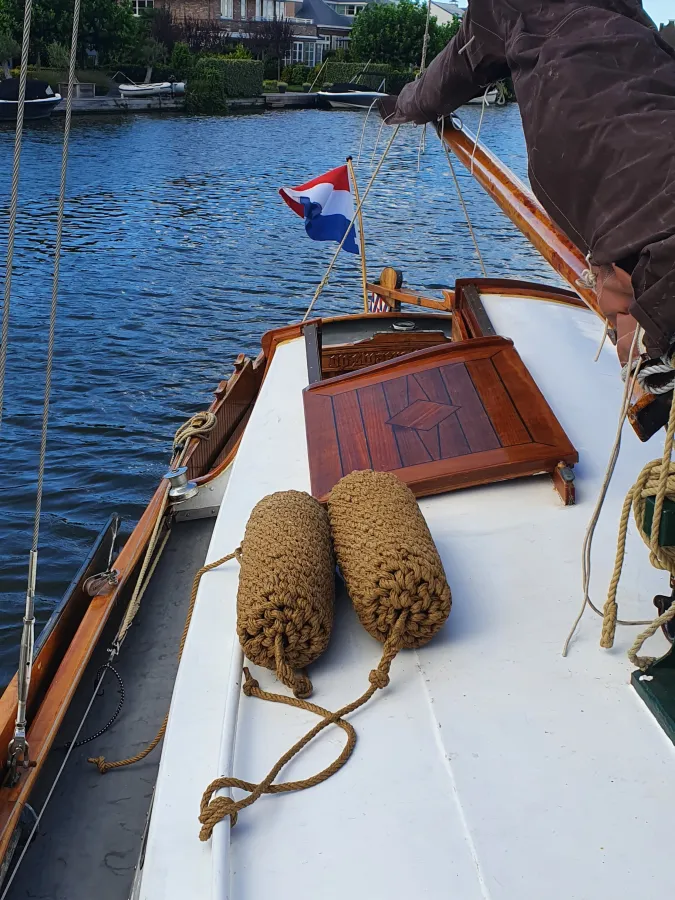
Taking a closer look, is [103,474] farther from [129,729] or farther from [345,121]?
[345,121]

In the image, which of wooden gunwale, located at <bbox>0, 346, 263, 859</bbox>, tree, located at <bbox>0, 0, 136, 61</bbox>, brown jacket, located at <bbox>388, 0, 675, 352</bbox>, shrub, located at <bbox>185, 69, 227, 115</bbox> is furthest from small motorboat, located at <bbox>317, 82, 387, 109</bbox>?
brown jacket, located at <bbox>388, 0, 675, 352</bbox>

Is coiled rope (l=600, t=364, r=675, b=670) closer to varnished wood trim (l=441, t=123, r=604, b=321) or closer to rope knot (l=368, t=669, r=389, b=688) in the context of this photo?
varnished wood trim (l=441, t=123, r=604, b=321)

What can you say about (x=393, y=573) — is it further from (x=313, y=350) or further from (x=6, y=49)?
(x=6, y=49)

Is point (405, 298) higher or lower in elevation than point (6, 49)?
lower

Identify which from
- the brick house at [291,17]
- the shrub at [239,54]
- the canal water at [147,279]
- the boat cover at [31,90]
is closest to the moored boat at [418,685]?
the canal water at [147,279]

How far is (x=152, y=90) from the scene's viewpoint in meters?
47.0

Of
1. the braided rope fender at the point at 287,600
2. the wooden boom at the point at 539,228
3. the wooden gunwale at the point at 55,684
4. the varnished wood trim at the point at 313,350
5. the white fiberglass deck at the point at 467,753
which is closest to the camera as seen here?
the white fiberglass deck at the point at 467,753

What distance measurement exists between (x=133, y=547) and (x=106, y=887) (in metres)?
1.86

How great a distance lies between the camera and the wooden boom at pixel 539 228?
7.56 feet

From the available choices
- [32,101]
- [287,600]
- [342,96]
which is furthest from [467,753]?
[342,96]

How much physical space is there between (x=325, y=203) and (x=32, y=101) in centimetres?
3440

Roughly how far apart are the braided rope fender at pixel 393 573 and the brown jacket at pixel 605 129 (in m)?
0.93

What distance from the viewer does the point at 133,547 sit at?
4.32m

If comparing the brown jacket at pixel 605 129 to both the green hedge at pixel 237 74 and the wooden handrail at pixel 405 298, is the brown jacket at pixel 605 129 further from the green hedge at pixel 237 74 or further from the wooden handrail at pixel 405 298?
the green hedge at pixel 237 74
